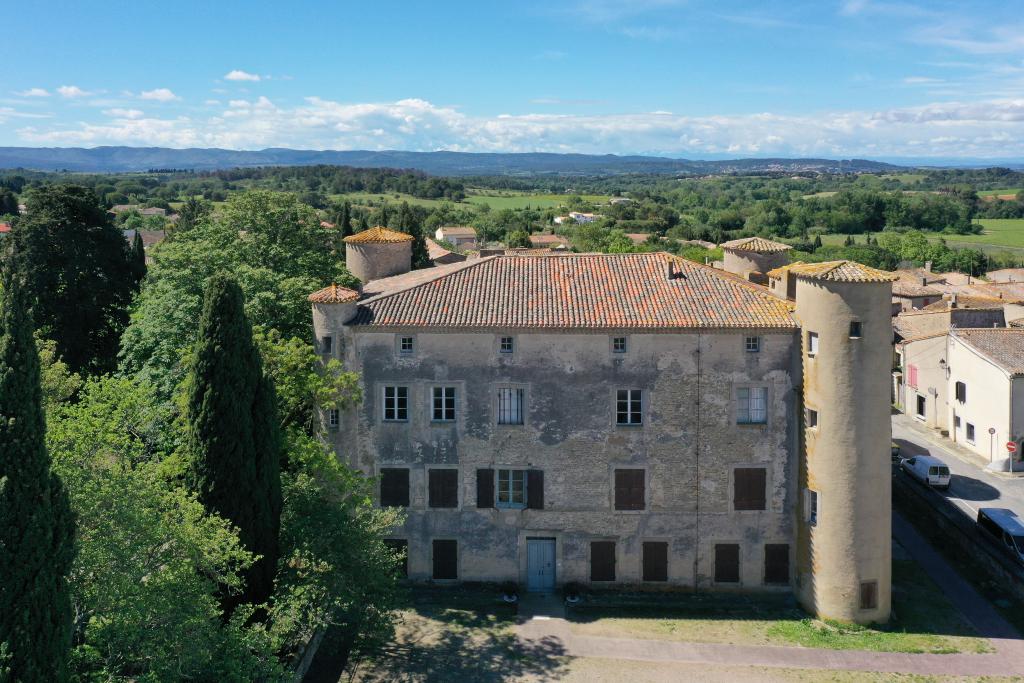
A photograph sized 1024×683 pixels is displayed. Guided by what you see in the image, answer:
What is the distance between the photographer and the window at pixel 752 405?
119ft

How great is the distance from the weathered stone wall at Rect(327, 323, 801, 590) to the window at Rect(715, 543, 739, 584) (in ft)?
0.76

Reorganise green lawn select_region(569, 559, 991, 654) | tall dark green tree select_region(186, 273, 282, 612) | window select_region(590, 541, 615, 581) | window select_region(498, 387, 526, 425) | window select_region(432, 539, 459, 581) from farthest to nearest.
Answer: window select_region(432, 539, 459, 581)
window select_region(590, 541, 615, 581)
window select_region(498, 387, 526, 425)
green lawn select_region(569, 559, 991, 654)
tall dark green tree select_region(186, 273, 282, 612)

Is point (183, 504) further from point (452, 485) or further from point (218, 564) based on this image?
point (452, 485)

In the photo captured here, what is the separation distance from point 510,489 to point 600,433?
14.2 ft

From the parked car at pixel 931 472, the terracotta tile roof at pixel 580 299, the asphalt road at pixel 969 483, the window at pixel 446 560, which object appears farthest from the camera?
the parked car at pixel 931 472

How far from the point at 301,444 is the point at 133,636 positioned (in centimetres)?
1262

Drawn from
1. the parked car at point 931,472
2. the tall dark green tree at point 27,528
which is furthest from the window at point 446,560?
the parked car at point 931,472

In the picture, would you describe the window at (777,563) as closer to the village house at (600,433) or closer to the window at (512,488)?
the village house at (600,433)

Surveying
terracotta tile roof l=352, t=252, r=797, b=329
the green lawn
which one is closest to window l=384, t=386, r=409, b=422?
terracotta tile roof l=352, t=252, r=797, b=329

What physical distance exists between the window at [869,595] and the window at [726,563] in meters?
4.86

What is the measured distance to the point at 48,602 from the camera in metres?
19.7

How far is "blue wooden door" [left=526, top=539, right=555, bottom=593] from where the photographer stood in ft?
123

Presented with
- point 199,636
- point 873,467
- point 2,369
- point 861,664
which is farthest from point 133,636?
point 873,467

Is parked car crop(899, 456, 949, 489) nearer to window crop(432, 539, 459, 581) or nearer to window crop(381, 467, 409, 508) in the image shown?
window crop(432, 539, 459, 581)
